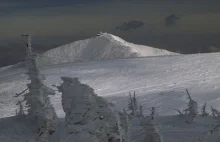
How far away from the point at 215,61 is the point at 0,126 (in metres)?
88.6

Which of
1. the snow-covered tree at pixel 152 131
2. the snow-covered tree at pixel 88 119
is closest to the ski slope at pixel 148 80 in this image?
the snow-covered tree at pixel 152 131

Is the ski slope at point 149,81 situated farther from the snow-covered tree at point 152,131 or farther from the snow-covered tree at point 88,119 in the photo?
the snow-covered tree at point 88,119

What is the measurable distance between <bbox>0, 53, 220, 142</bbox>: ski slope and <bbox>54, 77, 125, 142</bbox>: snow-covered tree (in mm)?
20713

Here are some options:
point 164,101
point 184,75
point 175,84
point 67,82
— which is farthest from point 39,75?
point 184,75

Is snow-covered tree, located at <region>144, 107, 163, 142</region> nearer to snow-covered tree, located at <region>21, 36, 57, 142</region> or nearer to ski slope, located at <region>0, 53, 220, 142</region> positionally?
snow-covered tree, located at <region>21, 36, 57, 142</region>

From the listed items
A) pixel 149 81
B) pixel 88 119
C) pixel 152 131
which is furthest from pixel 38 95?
pixel 149 81

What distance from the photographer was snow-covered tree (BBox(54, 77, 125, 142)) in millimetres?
18078

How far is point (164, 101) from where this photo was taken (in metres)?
76.8

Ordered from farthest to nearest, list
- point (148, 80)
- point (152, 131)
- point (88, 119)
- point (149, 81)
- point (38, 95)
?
point (148, 80), point (149, 81), point (38, 95), point (152, 131), point (88, 119)

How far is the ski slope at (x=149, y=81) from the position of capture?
76250 mm

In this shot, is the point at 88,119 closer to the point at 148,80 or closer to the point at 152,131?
the point at 152,131

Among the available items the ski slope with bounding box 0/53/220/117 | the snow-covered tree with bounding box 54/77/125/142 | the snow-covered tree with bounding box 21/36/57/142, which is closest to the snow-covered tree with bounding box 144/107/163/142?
the snow-covered tree with bounding box 54/77/125/142

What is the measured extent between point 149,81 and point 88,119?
81826 mm

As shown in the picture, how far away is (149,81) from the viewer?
9962 centimetres
